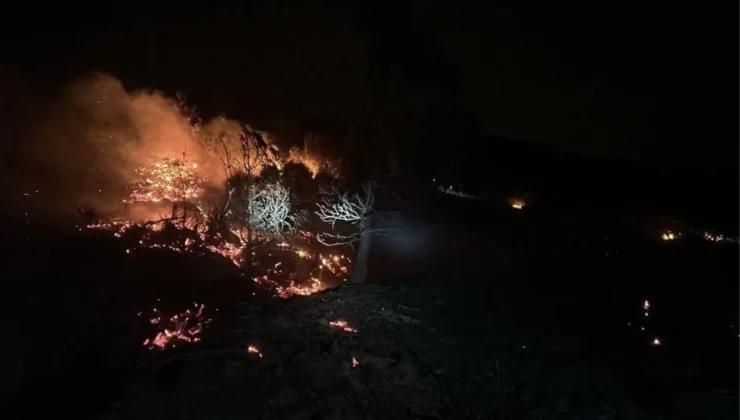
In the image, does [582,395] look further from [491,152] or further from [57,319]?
[491,152]

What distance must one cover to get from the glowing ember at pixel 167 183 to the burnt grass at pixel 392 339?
5278 mm

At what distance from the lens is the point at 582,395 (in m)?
8.77

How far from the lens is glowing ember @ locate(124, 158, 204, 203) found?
23438mm

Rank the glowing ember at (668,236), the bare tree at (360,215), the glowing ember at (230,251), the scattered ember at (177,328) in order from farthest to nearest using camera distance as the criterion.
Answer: the glowing ember at (668,236) < the glowing ember at (230,251) < the bare tree at (360,215) < the scattered ember at (177,328)

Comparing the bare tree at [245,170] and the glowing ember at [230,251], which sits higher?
the bare tree at [245,170]

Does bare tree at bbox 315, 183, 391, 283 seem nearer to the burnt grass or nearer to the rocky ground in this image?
the burnt grass

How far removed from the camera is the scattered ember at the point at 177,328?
36.8ft

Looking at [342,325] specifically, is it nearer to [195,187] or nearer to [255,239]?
[255,239]

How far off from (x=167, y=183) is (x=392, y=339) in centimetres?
1654

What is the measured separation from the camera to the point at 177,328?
1195 cm

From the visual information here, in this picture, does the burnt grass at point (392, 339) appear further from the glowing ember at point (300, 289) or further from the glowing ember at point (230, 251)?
the glowing ember at point (300, 289)

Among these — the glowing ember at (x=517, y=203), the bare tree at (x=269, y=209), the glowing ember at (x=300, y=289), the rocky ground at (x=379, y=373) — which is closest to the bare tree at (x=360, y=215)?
the glowing ember at (x=300, y=289)

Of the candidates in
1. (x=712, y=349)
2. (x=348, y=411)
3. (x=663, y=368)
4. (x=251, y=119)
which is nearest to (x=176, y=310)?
(x=348, y=411)

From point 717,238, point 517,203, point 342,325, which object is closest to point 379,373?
point 342,325
